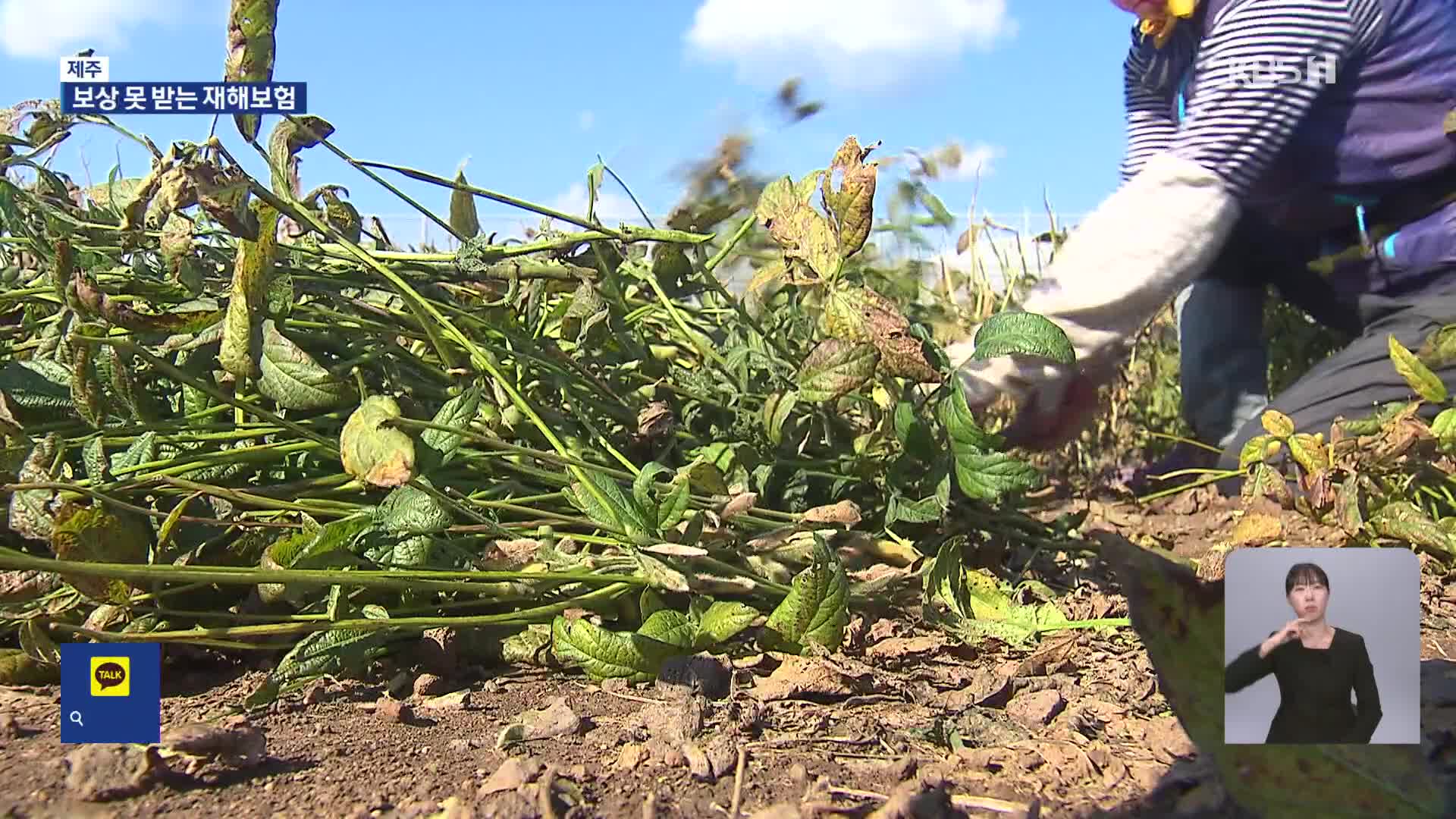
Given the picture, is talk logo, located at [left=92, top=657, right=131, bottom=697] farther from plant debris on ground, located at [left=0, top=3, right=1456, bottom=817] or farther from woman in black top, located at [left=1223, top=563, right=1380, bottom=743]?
woman in black top, located at [left=1223, top=563, right=1380, bottom=743]

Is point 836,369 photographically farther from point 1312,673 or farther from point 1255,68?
point 1255,68

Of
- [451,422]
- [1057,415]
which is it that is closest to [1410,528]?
[1057,415]

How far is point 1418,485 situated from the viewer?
4.63 feet

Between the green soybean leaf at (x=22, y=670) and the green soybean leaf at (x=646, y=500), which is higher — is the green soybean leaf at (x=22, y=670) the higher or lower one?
the lower one

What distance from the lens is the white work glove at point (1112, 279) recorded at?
4.99 ft

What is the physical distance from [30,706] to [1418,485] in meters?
1.58

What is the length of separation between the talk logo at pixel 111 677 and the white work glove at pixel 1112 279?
1031 millimetres

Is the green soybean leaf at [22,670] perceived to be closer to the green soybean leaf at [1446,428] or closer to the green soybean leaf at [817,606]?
the green soybean leaf at [817,606]

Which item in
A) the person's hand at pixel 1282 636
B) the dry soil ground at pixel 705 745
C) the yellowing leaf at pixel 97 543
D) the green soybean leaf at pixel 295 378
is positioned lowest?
the dry soil ground at pixel 705 745

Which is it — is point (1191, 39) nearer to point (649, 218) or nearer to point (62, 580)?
point (649, 218)

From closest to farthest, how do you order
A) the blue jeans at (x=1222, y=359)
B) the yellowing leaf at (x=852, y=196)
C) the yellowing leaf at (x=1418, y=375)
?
the yellowing leaf at (x=852, y=196) < the yellowing leaf at (x=1418, y=375) < the blue jeans at (x=1222, y=359)

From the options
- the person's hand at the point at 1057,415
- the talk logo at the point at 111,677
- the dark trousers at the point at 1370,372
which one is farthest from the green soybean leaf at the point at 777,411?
the dark trousers at the point at 1370,372

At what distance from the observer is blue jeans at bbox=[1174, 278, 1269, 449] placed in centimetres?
242

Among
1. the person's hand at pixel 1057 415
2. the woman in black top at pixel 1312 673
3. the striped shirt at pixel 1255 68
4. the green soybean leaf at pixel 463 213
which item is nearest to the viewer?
the woman in black top at pixel 1312 673
